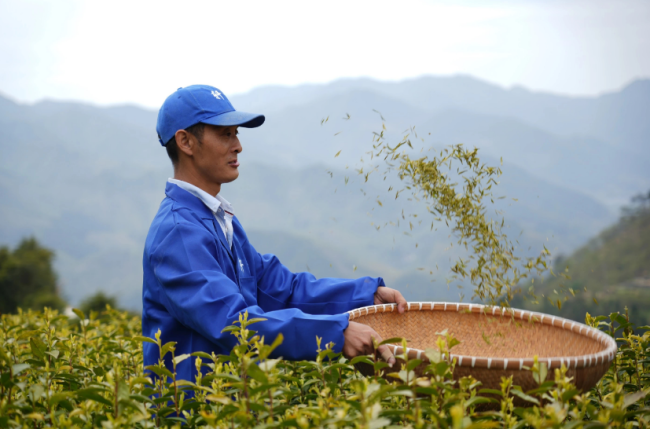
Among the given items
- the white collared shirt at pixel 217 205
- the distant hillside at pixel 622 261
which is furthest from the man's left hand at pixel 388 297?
the distant hillside at pixel 622 261

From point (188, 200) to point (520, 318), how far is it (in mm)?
1548

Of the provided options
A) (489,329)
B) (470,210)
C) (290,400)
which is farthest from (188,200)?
(489,329)

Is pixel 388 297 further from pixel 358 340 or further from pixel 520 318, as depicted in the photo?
pixel 358 340

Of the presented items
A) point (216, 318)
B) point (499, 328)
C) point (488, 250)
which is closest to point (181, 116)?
point (216, 318)

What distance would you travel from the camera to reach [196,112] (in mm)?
2213

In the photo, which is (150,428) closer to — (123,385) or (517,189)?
(123,385)

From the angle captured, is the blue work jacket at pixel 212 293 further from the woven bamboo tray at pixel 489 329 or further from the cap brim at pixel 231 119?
the cap brim at pixel 231 119

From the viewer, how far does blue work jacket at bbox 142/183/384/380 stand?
172cm

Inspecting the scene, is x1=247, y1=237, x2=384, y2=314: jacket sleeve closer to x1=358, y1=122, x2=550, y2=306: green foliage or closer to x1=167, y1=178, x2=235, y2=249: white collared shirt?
x1=167, y1=178, x2=235, y2=249: white collared shirt

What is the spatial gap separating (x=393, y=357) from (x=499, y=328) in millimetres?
1057

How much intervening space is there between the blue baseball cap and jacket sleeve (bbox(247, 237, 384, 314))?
0.66m

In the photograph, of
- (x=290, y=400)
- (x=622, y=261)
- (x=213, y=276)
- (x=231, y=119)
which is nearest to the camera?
(x=290, y=400)

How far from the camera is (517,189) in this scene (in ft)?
558

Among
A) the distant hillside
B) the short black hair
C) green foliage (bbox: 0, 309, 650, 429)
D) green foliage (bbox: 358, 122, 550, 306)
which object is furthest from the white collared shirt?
the distant hillside
